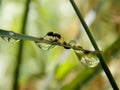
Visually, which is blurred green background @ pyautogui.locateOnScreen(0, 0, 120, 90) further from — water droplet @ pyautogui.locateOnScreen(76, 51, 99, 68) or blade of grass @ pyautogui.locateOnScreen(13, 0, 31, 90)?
water droplet @ pyautogui.locateOnScreen(76, 51, 99, 68)

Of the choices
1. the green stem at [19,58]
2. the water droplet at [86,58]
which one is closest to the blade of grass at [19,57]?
the green stem at [19,58]

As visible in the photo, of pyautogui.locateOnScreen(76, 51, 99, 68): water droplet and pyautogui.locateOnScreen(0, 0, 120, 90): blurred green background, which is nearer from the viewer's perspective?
pyautogui.locateOnScreen(76, 51, 99, 68): water droplet

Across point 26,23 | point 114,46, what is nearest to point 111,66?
point 114,46

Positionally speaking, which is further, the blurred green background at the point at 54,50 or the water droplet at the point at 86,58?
the blurred green background at the point at 54,50

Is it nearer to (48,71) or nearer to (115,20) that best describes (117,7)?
(115,20)

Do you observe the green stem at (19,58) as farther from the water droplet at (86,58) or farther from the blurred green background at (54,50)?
the water droplet at (86,58)

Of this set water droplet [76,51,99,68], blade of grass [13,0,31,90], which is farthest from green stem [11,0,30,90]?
water droplet [76,51,99,68]

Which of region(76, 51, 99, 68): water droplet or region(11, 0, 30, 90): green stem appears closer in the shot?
region(76, 51, 99, 68): water droplet

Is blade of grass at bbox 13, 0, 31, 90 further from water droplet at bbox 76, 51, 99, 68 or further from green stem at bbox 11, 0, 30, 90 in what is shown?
water droplet at bbox 76, 51, 99, 68
